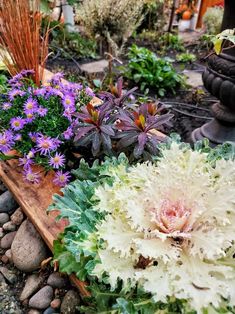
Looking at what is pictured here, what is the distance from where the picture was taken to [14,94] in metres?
1.48

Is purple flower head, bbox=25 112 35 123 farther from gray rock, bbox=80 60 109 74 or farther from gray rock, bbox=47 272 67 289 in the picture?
gray rock, bbox=80 60 109 74

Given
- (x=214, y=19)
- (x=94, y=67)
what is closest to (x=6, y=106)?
(x=94, y=67)

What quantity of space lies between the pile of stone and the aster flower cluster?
0.25 meters

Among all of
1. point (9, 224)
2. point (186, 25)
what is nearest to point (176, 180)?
point (9, 224)

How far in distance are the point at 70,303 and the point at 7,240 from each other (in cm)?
43

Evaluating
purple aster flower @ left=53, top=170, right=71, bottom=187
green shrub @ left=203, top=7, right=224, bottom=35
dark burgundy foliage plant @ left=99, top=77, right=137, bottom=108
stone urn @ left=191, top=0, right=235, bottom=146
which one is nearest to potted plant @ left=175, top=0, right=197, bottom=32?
green shrub @ left=203, top=7, right=224, bottom=35

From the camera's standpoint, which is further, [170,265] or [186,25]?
[186,25]

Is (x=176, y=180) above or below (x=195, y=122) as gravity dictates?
above

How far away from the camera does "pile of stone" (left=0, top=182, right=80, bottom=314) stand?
1.21 m

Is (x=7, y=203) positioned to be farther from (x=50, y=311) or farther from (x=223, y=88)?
(x=223, y=88)

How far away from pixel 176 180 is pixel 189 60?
2948mm

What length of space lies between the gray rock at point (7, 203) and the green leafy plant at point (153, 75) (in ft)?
5.29

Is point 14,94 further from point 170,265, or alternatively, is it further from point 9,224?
point 170,265

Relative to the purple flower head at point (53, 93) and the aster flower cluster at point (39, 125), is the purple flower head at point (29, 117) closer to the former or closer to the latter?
the aster flower cluster at point (39, 125)
